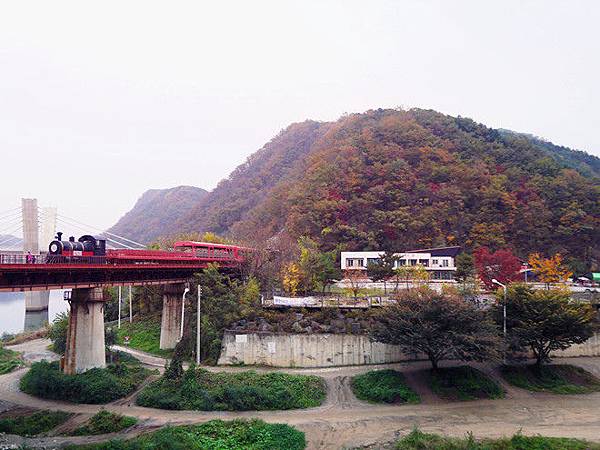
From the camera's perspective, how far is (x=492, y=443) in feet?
63.9

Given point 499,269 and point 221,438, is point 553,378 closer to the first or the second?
point 499,269

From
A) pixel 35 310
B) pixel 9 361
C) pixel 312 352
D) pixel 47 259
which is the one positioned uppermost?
pixel 47 259

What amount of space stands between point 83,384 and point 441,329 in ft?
71.0

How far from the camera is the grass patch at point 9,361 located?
31.2 meters

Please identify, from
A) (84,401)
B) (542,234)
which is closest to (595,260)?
(542,234)

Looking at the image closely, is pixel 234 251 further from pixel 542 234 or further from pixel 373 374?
pixel 542 234

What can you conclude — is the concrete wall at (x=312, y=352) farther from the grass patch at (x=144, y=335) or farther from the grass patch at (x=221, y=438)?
the grass patch at (x=144, y=335)

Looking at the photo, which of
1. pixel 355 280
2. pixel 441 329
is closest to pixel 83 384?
pixel 441 329

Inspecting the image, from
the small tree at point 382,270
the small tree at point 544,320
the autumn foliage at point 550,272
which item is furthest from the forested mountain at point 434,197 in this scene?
the small tree at point 544,320

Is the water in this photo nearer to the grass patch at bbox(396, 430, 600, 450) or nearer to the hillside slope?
the grass patch at bbox(396, 430, 600, 450)

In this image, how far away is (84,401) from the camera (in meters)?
24.6

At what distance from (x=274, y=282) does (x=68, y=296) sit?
1704cm

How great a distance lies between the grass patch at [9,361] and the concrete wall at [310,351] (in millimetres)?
16260

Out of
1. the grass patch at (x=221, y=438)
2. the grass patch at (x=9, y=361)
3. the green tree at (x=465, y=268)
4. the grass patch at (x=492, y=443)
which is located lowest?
the grass patch at (x=9, y=361)
